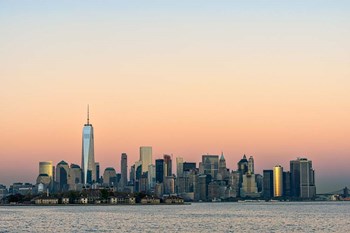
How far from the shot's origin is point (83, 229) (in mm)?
121188

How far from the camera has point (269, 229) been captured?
12169cm

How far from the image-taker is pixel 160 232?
115 m

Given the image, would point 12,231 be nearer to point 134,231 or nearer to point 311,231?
point 134,231

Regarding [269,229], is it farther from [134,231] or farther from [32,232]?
[32,232]

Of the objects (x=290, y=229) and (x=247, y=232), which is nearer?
(x=247, y=232)

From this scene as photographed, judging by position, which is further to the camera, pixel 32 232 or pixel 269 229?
pixel 269 229

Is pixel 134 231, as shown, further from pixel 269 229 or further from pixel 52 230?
pixel 269 229

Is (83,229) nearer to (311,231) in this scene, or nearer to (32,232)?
(32,232)

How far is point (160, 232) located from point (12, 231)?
2149cm

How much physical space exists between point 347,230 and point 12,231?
4947cm

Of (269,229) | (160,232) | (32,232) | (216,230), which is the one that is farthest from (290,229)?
(32,232)

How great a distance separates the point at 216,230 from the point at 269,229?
8.67 m

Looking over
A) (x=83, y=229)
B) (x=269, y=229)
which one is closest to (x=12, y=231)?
(x=83, y=229)

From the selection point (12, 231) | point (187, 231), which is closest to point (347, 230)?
point (187, 231)
